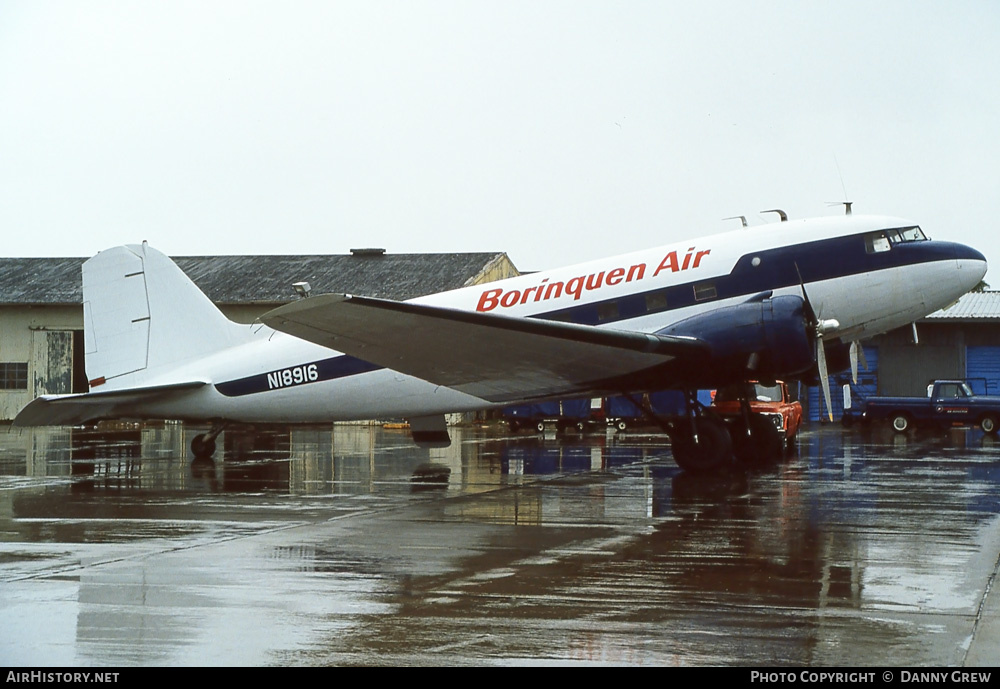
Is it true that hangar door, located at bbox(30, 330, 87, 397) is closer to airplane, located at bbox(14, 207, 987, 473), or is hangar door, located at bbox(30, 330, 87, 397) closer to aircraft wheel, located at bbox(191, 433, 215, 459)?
aircraft wheel, located at bbox(191, 433, 215, 459)

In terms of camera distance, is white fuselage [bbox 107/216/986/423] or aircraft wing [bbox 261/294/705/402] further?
white fuselage [bbox 107/216/986/423]

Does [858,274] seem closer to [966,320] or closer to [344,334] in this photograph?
[344,334]

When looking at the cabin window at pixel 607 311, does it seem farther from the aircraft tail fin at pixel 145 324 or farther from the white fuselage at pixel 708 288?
the aircraft tail fin at pixel 145 324

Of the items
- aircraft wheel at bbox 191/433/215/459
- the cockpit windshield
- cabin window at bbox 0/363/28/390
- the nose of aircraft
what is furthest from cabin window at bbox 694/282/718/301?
cabin window at bbox 0/363/28/390

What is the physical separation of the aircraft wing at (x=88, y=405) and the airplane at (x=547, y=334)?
3 cm

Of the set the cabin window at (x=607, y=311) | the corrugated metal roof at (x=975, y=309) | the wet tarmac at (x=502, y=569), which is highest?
the corrugated metal roof at (x=975, y=309)

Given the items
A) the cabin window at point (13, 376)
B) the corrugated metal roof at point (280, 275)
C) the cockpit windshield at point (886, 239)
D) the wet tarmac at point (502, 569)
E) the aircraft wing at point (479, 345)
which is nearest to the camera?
the wet tarmac at point (502, 569)

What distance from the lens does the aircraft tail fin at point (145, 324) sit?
2003 centimetres

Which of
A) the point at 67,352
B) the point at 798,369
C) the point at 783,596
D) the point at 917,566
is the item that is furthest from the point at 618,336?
the point at 67,352

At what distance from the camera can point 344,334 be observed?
14.0 m

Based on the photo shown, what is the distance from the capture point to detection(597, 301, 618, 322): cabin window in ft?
57.0

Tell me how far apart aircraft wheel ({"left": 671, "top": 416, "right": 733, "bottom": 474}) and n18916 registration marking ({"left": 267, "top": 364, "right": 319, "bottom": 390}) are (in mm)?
6847

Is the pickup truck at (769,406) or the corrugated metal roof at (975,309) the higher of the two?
the corrugated metal roof at (975,309)

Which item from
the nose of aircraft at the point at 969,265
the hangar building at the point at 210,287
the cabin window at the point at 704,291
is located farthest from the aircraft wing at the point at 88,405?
the hangar building at the point at 210,287
